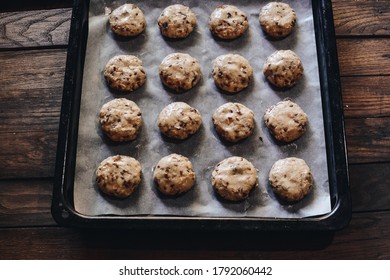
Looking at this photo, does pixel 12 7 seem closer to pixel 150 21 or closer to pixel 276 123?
pixel 150 21

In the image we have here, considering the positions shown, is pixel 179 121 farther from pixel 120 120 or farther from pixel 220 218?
pixel 220 218

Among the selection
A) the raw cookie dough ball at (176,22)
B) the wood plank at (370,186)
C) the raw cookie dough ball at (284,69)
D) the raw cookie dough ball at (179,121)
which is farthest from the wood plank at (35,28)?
the wood plank at (370,186)

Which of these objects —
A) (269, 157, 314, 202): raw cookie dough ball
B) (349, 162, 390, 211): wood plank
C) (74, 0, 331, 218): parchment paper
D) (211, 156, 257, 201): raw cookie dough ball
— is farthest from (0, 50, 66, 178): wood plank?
(349, 162, 390, 211): wood plank

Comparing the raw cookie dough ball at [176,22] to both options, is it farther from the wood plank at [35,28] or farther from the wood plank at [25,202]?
the wood plank at [25,202]

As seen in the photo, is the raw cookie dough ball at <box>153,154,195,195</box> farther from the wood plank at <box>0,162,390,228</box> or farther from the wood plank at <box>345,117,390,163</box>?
the wood plank at <box>345,117,390,163</box>

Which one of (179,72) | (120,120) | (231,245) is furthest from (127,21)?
(231,245)

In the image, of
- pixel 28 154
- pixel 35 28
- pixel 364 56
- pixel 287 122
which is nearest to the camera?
pixel 287 122

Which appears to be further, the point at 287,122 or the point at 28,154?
the point at 28,154
